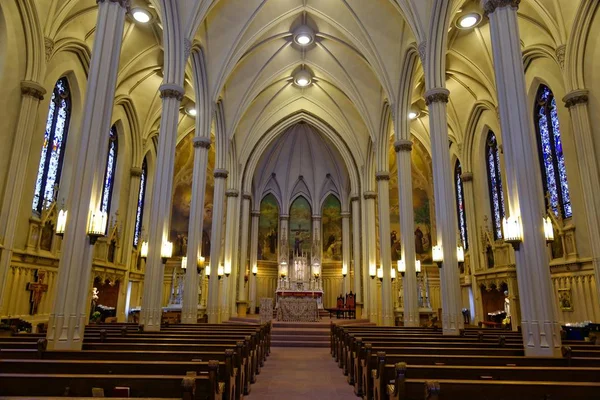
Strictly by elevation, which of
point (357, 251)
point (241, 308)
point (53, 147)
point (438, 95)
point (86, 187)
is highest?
point (438, 95)

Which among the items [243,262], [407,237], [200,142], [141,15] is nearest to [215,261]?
[200,142]

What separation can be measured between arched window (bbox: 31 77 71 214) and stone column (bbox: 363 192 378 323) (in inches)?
601

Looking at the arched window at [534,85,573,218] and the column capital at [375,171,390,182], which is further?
the column capital at [375,171,390,182]

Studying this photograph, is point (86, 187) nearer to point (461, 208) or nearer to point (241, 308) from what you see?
point (241, 308)

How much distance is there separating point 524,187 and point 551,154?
10382 millimetres

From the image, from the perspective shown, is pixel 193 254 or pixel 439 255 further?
pixel 193 254

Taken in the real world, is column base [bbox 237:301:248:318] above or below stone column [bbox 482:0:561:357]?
below

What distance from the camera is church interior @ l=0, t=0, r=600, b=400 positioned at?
620cm

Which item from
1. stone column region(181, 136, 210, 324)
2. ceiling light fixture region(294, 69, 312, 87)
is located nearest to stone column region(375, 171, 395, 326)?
stone column region(181, 136, 210, 324)

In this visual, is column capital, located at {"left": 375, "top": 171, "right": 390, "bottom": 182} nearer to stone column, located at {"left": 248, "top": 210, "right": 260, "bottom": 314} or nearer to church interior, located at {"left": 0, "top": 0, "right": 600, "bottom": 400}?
church interior, located at {"left": 0, "top": 0, "right": 600, "bottom": 400}

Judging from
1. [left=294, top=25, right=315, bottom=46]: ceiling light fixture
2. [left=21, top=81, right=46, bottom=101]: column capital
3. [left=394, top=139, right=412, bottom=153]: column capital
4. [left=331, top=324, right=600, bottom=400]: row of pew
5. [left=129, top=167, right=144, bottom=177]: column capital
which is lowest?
[left=331, top=324, right=600, bottom=400]: row of pew

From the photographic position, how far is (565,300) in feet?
46.9

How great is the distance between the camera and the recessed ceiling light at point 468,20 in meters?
14.6

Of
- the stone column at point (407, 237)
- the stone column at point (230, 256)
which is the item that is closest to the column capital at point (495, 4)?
the stone column at point (407, 237)
